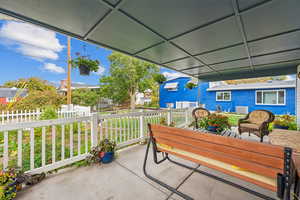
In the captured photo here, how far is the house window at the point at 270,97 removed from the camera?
920 centimetres

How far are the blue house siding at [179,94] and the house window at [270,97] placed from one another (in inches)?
203

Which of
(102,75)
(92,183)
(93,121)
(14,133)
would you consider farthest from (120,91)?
(92,183)

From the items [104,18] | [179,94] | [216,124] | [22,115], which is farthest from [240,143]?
[179,94]

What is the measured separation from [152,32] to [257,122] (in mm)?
4545

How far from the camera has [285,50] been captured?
2.70 m

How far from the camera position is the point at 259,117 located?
4121 mm

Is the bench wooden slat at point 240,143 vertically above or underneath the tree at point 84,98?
underneath

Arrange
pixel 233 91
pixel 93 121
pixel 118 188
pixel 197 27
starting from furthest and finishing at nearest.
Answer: pixel 233 91 < pixel 93 121 < pixel 197 27 < pixel 118 188

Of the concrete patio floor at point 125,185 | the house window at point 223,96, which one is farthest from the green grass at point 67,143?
the house window at point 223,96

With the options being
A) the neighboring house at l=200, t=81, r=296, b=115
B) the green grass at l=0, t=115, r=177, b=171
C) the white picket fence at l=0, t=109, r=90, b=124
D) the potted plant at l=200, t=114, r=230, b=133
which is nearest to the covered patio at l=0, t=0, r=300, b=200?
the green grass at l=0, t=115, r=177, b=171

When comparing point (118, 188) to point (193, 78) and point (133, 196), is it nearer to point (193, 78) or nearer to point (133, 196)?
point (133, 196)

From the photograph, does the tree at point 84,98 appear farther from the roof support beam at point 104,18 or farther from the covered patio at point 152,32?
the roof support beam at point 104,18

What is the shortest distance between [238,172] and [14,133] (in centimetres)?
553

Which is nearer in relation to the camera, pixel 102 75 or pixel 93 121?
pixel 93 121
